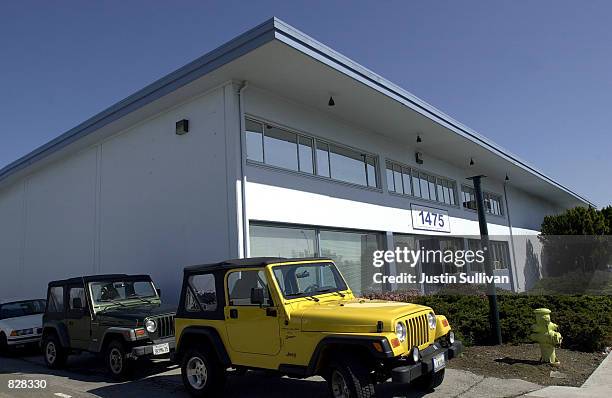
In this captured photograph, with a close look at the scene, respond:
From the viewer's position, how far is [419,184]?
17188 mm

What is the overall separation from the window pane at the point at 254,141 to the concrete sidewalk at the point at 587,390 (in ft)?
23.3

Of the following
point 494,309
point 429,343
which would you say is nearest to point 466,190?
point 494,309

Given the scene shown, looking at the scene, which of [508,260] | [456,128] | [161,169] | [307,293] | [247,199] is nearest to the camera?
[307,293]

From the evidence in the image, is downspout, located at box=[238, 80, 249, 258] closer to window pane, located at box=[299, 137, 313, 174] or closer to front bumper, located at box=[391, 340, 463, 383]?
window pane, located at box=[299, 137, 313, 174]

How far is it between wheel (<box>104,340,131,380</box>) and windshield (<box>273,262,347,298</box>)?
10.9ft

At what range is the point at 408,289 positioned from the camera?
47.5 ft

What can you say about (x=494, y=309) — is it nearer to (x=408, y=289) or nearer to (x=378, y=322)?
(x=378, y=322)

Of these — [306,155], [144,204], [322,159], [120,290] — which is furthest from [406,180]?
[120,290]

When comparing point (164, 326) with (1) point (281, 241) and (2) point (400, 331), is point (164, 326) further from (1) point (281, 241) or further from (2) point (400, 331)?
(2) point (400, 331)

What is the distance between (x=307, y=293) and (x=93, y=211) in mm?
9996

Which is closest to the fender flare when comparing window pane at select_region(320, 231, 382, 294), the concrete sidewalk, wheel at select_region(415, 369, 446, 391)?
wheel at select_region(415, 369, 446, 391)

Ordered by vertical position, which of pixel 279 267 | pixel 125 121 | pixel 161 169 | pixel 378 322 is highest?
pixel 125 121

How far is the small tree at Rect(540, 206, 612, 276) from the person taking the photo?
2084cm

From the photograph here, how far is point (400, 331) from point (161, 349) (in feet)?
14.0
